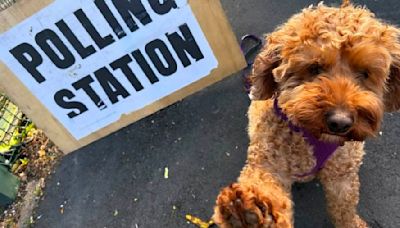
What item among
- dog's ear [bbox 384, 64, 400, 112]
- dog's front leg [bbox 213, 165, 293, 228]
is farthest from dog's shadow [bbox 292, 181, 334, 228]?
dog's ear [bbox 384, 64, 400, 112]

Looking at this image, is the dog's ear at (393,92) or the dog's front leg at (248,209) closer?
the dog's front leg at (248,209)

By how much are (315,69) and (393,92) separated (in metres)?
0.50

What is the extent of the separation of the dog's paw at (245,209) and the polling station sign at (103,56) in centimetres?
177

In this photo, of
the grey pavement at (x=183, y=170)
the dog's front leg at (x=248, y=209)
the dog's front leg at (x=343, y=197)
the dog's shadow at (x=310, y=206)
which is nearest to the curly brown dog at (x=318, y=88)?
the dog's front leg at (x=248, y=209)

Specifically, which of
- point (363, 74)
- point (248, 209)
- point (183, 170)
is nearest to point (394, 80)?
point (363, 74)

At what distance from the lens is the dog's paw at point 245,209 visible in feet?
7.50

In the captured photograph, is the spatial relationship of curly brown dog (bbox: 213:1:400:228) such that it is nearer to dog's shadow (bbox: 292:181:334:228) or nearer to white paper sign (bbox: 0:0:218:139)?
dog's shadow (bbox: 292:181:334:228)

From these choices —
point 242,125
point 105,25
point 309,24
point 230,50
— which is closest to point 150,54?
point 105,25

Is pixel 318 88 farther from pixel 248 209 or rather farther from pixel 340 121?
pixel 248 209

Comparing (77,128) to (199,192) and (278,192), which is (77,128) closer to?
(199,192)

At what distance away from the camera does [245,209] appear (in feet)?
7.50

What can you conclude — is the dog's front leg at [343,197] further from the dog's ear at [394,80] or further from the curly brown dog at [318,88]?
the dog's ear at [394,80]

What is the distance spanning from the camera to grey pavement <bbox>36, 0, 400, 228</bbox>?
3.48 m

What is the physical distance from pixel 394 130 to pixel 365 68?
1509 mm
